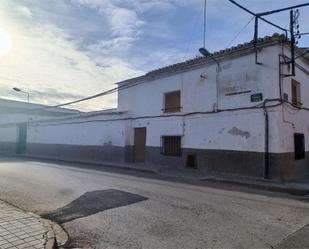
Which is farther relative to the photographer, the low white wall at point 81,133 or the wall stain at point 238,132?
the low white wall at point 81,133

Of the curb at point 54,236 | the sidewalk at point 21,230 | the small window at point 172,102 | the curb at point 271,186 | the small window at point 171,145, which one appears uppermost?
the small window at point 172,102

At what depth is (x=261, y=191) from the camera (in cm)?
1008

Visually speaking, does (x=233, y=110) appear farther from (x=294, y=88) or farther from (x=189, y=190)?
(x=189, y=190)

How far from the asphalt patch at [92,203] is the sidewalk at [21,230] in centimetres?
55

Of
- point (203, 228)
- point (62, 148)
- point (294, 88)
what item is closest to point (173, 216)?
point (203, 228)

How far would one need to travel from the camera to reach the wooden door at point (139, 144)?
695 inches

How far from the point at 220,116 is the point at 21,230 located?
10052mm

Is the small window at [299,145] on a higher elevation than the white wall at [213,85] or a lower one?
lower

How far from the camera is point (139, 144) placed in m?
18.0

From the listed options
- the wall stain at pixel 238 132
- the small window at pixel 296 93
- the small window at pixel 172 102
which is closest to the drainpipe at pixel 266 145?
the wall stain at pixel 238 132

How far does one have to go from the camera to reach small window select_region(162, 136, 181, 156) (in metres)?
15.7

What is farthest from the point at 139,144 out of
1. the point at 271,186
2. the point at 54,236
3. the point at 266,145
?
the point at 54,236

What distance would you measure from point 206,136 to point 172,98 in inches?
123

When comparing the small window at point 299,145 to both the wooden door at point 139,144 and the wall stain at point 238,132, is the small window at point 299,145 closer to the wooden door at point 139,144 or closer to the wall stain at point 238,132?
the wall stain at point 238,132
